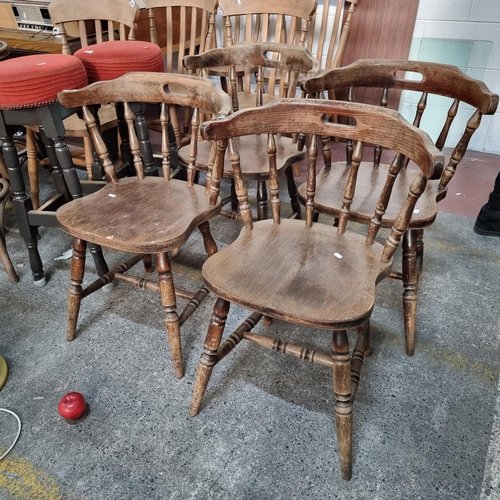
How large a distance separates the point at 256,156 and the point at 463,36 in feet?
6.52

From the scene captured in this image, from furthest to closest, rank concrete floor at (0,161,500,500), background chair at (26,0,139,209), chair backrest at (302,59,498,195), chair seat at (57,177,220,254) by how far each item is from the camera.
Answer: background chair at (26,0,139,209), chair backrest at (302,59,498,195), chair seat at (57,177,220,254), concrete floor at (0,161,500,500)

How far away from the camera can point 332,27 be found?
→ 306 cm

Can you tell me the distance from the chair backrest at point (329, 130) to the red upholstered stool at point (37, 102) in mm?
688

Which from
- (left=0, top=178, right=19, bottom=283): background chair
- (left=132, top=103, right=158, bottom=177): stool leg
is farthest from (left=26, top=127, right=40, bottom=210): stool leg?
(left=132, top=103, right=158, bottom=177): stool leg

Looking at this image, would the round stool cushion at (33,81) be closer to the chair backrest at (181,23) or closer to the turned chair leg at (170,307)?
the turned chair leg at (170,307)

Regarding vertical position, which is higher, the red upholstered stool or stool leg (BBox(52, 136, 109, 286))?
the red upholstered stool

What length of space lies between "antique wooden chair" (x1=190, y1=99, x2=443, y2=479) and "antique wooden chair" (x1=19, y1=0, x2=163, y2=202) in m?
0.79

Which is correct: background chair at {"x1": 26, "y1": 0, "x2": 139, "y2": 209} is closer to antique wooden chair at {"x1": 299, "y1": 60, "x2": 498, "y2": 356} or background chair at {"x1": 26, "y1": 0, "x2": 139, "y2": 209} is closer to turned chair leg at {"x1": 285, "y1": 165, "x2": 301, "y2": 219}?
turned chair leg at {"x1": 285, "y1": 165, "x2": 301, "y2": 219}

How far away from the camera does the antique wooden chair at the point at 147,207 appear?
1.35 metres

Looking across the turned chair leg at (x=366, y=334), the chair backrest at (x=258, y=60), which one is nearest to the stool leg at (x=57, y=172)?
the chair backrest at (x=258, y=60)

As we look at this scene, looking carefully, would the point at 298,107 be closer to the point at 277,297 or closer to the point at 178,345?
the point at 277,297

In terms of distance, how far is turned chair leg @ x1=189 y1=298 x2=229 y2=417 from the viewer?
1241 mm

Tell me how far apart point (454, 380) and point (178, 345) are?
0.93 metres

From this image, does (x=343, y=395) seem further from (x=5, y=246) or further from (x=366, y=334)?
(x=5, y=246)
